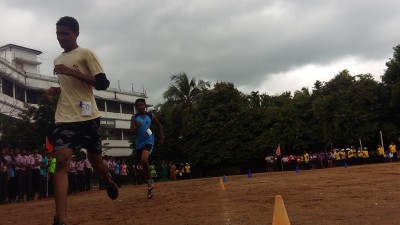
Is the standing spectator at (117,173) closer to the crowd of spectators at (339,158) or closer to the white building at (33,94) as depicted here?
the white building at (33,94)

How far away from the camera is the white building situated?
34.8m

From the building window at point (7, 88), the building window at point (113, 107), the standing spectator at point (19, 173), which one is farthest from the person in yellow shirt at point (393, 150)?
the building window at point (113, 107)

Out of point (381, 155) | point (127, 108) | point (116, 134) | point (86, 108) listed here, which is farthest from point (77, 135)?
point (127, 108)

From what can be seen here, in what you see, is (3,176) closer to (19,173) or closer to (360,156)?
(19,173)

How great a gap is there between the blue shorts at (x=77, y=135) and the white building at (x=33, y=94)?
23288 mm

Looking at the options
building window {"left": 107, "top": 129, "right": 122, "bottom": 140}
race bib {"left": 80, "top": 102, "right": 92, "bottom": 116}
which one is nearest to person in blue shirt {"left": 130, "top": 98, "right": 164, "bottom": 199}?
race bib {"left": 80, "top": 102, "right": 92, "bottom": 116}

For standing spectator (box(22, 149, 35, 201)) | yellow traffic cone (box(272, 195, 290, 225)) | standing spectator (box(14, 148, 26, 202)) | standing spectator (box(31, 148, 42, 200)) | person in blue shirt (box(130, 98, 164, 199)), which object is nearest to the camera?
yellow traffic cone (box(272, 195, 290, 225))

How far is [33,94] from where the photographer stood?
44.6m

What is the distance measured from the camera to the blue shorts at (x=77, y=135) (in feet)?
14.4

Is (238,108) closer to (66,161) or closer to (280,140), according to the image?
(280,140)

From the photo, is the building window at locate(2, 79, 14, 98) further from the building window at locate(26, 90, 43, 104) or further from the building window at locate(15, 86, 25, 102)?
the building window at locate(26, 90, 43, 104)

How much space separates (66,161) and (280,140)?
3879 cm

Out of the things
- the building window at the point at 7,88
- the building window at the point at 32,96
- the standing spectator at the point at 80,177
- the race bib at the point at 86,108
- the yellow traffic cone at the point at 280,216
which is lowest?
the yellow traffic cone at the point at 280,216

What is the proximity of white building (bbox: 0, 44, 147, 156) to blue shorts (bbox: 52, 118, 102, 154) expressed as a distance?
76.4 ft
